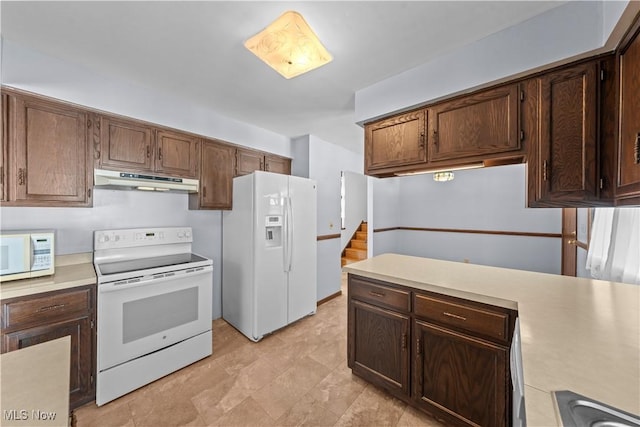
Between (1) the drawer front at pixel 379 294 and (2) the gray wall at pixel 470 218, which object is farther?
(2) the gray wall at pixel 470 218

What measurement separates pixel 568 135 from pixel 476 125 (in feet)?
1.51

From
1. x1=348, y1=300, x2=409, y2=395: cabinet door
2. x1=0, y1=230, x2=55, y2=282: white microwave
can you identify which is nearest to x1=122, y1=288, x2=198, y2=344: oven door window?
x1=0, y1=230, x2=55, y2=282: white microwave

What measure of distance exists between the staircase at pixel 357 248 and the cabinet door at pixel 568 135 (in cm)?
410

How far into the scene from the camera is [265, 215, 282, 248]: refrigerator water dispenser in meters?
2.64

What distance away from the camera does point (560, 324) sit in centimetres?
101

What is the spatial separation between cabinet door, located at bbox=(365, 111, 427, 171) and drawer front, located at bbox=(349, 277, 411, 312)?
3.12ft

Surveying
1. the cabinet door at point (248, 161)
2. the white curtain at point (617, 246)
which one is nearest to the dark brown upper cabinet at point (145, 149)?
the cabinet door at point (248, 161)

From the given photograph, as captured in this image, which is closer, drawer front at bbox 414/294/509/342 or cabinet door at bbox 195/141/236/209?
drawer front at bbox 414/294/509/342

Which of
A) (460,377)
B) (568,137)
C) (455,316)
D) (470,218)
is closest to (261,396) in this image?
(460,377)

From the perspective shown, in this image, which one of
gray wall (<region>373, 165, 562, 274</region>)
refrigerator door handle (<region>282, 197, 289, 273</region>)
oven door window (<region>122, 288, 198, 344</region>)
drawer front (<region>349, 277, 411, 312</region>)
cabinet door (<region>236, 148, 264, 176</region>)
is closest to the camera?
drawer front (<region>349, 277, 411, 312</region>)

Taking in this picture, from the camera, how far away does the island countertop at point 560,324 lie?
0.67m

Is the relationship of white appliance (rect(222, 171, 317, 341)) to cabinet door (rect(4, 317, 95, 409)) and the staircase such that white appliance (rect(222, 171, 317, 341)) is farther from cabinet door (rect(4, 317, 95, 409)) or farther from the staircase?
the staircase

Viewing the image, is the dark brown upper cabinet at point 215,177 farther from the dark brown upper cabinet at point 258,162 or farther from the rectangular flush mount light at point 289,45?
the rectangular flush mount light at point 289,45

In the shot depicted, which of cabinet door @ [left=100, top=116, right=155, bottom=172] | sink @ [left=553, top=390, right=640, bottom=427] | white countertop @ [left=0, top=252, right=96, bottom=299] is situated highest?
cabinet door @ [left=100, top=116, right=155, bottom=172]
